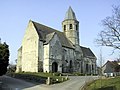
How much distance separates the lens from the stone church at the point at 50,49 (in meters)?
61.9

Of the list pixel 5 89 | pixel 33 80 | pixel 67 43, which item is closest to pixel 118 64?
pixel 67 43

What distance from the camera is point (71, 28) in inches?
3031

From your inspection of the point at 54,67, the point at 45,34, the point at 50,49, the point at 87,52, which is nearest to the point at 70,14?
the point at 45,34

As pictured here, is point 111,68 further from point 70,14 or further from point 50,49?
point 50,49

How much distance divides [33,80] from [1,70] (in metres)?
10.6

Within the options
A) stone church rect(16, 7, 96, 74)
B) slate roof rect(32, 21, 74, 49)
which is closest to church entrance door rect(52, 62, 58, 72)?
stone church rect(16, 7, 96, 74)

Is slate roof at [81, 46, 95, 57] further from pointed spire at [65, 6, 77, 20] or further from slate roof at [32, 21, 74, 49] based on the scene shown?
pointed spire at [65, 6, 77, 20]

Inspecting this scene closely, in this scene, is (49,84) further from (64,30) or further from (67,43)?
(64,30)

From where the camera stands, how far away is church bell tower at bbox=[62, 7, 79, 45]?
250 feet

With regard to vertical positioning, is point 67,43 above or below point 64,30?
below

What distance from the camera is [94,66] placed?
8881 cm

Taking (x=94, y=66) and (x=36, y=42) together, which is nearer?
(x=36, y=42)

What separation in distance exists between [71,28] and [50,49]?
17.5 metres

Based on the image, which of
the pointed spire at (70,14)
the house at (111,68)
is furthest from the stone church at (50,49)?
the house at (111,68)
